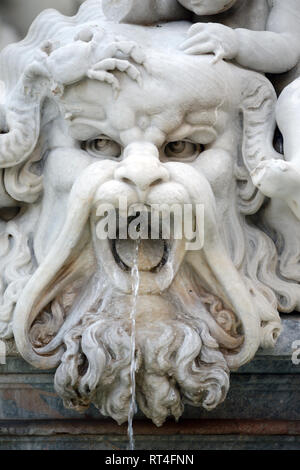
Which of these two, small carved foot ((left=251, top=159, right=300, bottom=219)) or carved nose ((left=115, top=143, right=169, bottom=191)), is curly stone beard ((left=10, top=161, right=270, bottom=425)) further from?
small carved foot ((left=251, top=159, right=300, bottom=219))

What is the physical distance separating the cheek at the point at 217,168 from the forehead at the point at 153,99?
4.3 inches

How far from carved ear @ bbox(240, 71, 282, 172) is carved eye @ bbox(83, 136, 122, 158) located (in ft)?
1.16

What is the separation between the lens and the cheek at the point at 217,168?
2078mm

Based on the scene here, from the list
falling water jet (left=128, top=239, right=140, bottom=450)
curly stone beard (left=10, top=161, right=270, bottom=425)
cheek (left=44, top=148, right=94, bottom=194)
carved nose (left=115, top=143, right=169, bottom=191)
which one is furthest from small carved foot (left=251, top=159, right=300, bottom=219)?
cheek (left=44, top=148, right=94, bottom=194)

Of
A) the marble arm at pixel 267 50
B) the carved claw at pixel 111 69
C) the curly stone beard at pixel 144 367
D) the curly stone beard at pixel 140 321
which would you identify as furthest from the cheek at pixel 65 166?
the marble arm at pixel 267 50

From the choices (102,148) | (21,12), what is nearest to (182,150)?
(102,148)

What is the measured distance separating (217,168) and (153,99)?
0.85 feet

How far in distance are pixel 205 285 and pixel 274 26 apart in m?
0.80

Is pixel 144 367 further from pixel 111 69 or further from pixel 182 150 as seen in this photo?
pixel 111 69

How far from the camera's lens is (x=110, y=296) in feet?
6.57

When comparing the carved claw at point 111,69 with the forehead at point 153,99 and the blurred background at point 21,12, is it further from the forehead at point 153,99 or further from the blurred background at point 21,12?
the blurred background at point 21,12

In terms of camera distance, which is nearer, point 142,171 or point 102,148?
point 142,171

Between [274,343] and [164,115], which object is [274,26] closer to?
[164,115]

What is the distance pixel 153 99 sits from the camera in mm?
1990
